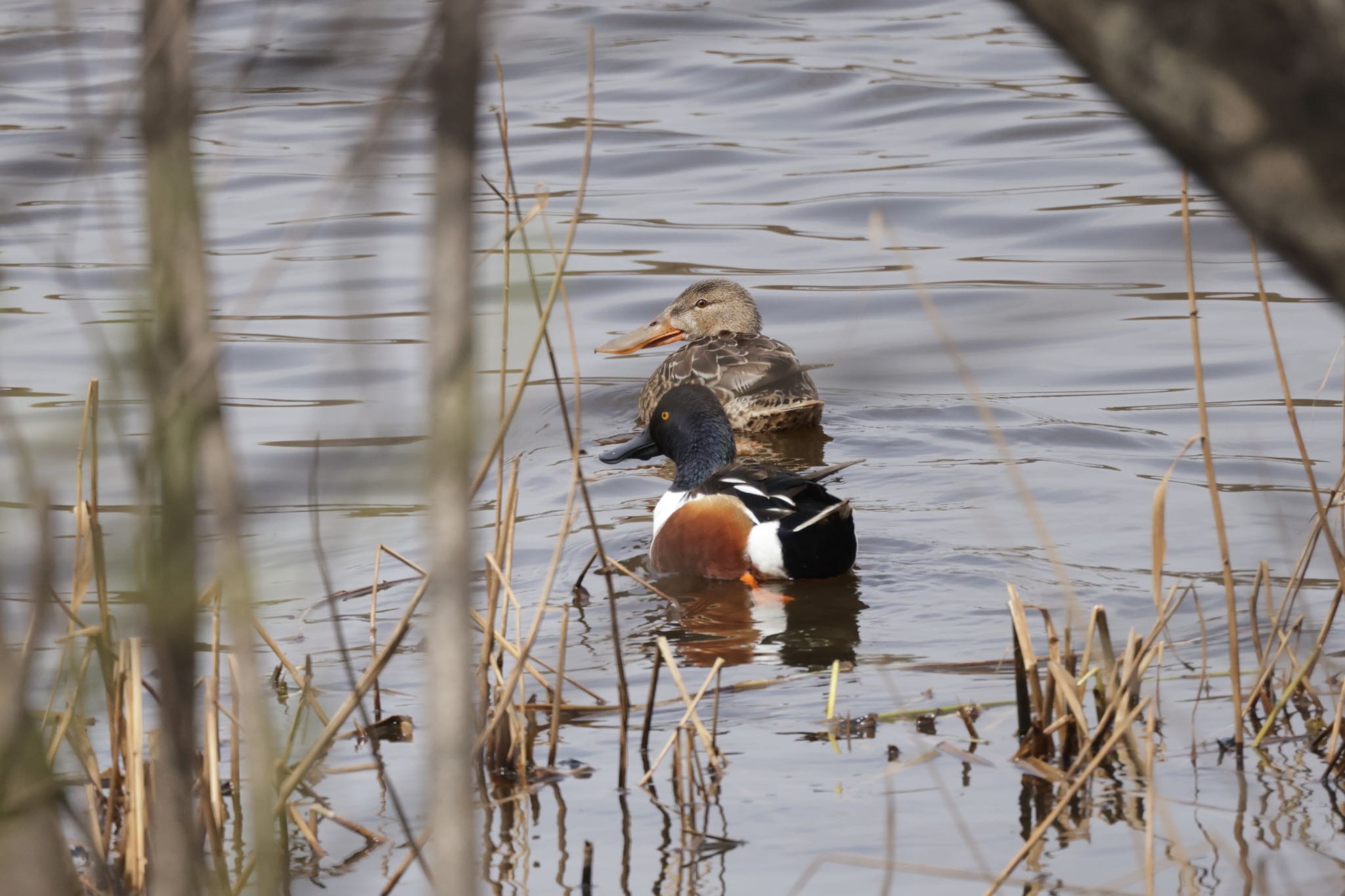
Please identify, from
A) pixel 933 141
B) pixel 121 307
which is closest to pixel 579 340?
pixel 933 141

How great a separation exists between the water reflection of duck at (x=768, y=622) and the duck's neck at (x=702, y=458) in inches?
30.0

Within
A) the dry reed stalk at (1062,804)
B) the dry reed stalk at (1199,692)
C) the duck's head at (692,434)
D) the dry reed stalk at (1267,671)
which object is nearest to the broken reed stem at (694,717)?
the dry reed stalk at (1062,804)

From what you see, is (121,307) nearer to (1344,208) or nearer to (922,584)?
(1344,208)

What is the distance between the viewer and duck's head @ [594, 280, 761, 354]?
9492 millimetres

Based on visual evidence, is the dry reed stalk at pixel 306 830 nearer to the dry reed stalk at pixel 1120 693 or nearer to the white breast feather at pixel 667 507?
the dry reed stalk at pixel 1120 693

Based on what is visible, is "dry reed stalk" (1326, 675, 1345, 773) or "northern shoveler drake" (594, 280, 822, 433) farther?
"northern shoveler drake" (594, 280, 822, 433)

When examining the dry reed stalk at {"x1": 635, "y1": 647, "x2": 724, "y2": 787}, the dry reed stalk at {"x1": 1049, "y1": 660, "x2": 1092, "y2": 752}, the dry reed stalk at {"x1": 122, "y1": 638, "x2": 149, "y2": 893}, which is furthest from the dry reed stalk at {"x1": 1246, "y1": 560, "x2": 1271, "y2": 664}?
the dry reed stalk at {"x1": 122, "y1": 638, "x2": 149, "y2": 893}

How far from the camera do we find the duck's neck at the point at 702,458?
7.05 metres

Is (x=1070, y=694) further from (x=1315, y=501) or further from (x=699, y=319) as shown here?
(x=699, y=319)

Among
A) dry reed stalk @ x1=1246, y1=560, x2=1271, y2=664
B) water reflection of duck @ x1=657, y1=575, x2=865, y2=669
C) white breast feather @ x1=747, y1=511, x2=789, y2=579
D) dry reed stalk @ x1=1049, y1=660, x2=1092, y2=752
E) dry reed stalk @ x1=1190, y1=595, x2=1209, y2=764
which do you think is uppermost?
dry reed stalk @ x1=1246, y1=560, x2=1271, y2=664

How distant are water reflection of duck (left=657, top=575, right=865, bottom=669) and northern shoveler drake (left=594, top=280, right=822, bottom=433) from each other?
1.93 meters

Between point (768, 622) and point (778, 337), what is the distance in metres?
4.51

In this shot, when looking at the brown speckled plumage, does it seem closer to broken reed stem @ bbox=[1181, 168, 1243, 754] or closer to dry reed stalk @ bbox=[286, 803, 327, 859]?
broken reed stem @ bbox=[1181, 168, 1243, 754]

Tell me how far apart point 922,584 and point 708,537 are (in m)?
0.91
